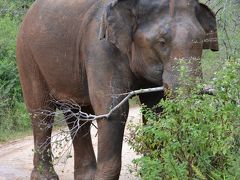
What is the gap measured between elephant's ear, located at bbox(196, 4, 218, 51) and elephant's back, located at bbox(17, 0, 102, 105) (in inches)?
39.1

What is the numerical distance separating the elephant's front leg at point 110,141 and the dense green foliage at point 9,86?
604 centimetres

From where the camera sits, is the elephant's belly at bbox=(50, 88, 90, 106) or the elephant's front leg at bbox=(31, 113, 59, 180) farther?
the elephant's front leg at bbox=(31, 113, 59, 180)

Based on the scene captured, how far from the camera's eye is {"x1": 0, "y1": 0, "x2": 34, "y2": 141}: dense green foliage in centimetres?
1339

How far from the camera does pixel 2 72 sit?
47.2 feet

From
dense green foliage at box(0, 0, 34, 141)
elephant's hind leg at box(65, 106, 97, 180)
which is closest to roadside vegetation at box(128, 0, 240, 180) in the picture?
elephant's hind leg at box(65, 106, 97, 180)

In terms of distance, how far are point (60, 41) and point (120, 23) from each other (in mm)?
1127

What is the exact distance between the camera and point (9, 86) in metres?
14.2

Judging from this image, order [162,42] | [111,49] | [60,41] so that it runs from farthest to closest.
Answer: [60,41], [111,49], [162,42]

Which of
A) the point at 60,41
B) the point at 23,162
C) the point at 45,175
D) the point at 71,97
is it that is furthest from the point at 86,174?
the point at 23,162

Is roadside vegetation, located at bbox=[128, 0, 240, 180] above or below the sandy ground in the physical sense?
above

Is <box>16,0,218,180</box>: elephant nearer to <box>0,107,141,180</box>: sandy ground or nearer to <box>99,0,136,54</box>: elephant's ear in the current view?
<box>99,0,136,54</box>: elephant's ear

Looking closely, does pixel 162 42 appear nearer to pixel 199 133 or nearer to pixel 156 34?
pixel 156 34

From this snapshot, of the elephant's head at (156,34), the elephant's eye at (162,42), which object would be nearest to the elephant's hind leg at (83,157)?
the elephant's head at (156,34)

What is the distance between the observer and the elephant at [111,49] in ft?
19.9
